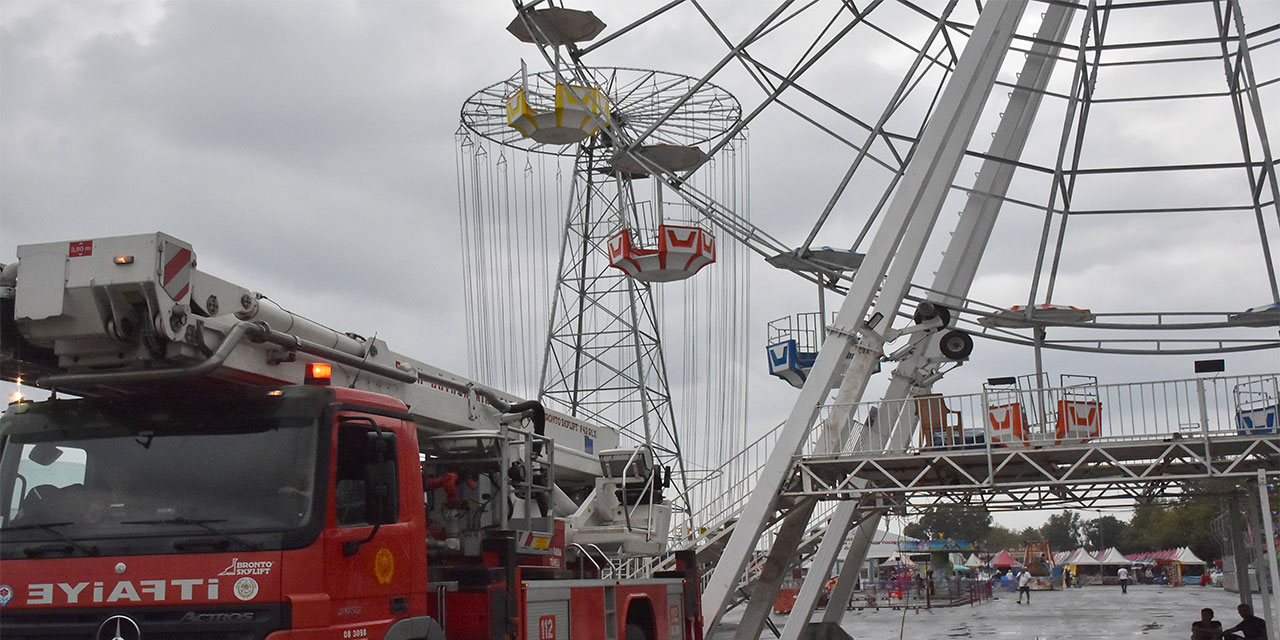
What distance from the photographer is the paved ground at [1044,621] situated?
103ft

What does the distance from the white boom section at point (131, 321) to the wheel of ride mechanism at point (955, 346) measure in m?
14.2

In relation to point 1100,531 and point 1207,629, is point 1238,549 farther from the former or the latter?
point 1100,531

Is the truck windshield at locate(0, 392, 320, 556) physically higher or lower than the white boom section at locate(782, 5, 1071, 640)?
lower

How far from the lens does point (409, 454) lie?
10055 mm

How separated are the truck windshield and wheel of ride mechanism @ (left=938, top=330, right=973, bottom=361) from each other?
14.7m

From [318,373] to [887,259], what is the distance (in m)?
12.3

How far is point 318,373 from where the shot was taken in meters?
9.44

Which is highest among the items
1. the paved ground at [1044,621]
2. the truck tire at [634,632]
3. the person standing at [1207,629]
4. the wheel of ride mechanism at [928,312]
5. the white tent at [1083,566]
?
the wheel of ride mechanism at [928,312]

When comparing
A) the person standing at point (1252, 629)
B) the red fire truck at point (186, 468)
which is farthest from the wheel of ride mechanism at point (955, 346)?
the red fire truck at point (186, 468)

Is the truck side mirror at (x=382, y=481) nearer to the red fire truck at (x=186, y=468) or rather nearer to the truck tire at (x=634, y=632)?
the red fire truck at (x=186, y=468)

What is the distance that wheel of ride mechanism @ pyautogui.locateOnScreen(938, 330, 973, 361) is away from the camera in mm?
21484

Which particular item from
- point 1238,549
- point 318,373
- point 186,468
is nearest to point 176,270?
point 318,373

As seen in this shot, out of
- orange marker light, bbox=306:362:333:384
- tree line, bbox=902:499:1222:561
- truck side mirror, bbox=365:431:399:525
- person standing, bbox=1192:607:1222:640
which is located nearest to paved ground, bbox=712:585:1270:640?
person standing, bbox=1192:607:1222:640

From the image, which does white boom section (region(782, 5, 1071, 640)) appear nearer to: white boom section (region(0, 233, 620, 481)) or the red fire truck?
the red fire truck
